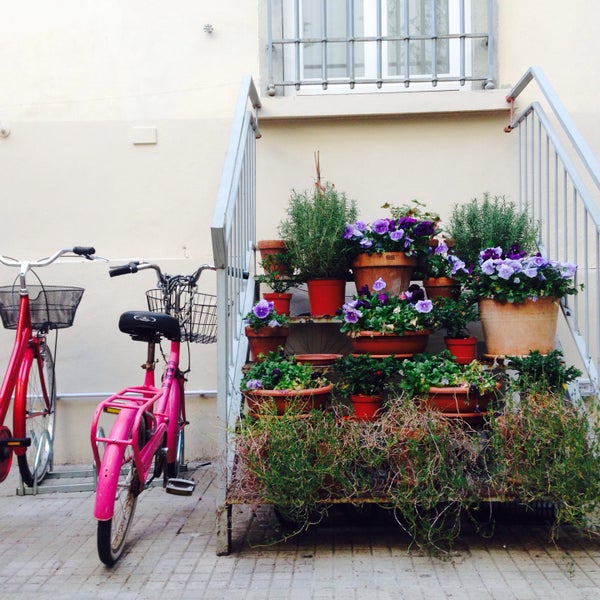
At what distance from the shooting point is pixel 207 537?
394 centimetres

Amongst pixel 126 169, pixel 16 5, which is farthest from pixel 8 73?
pixel 126 169

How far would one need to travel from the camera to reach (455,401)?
3.83 metres

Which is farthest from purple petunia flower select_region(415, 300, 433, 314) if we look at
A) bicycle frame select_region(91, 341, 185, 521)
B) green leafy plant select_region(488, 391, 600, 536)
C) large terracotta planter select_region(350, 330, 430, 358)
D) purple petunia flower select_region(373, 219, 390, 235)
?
bicycle frame select_region(91, 341, 185, 521)

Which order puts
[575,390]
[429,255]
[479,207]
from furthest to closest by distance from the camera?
1. [479,207]
2. [429,255]
3. [575,390]

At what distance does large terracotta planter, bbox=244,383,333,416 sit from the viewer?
375 centimetres

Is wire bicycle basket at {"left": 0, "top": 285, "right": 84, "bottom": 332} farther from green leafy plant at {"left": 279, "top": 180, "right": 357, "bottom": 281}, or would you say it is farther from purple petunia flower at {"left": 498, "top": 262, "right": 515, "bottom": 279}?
purple petunia flower at {"left": 498, "top": 262, "right": 515, "bottom": 279}

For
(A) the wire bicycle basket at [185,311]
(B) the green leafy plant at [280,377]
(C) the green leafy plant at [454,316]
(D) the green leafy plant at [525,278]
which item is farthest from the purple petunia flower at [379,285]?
(A) the wire bicycle basket at [185,311]

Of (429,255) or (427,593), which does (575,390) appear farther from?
(427,593)

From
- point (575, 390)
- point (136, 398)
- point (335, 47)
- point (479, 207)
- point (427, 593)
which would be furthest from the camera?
point (335, 47)

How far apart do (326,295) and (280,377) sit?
768mm

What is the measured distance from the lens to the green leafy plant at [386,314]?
13.4 ft

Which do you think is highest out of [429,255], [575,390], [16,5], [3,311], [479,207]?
[16,5]

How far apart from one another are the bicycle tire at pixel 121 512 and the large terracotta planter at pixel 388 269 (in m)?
1.48

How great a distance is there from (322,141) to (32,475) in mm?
2773
